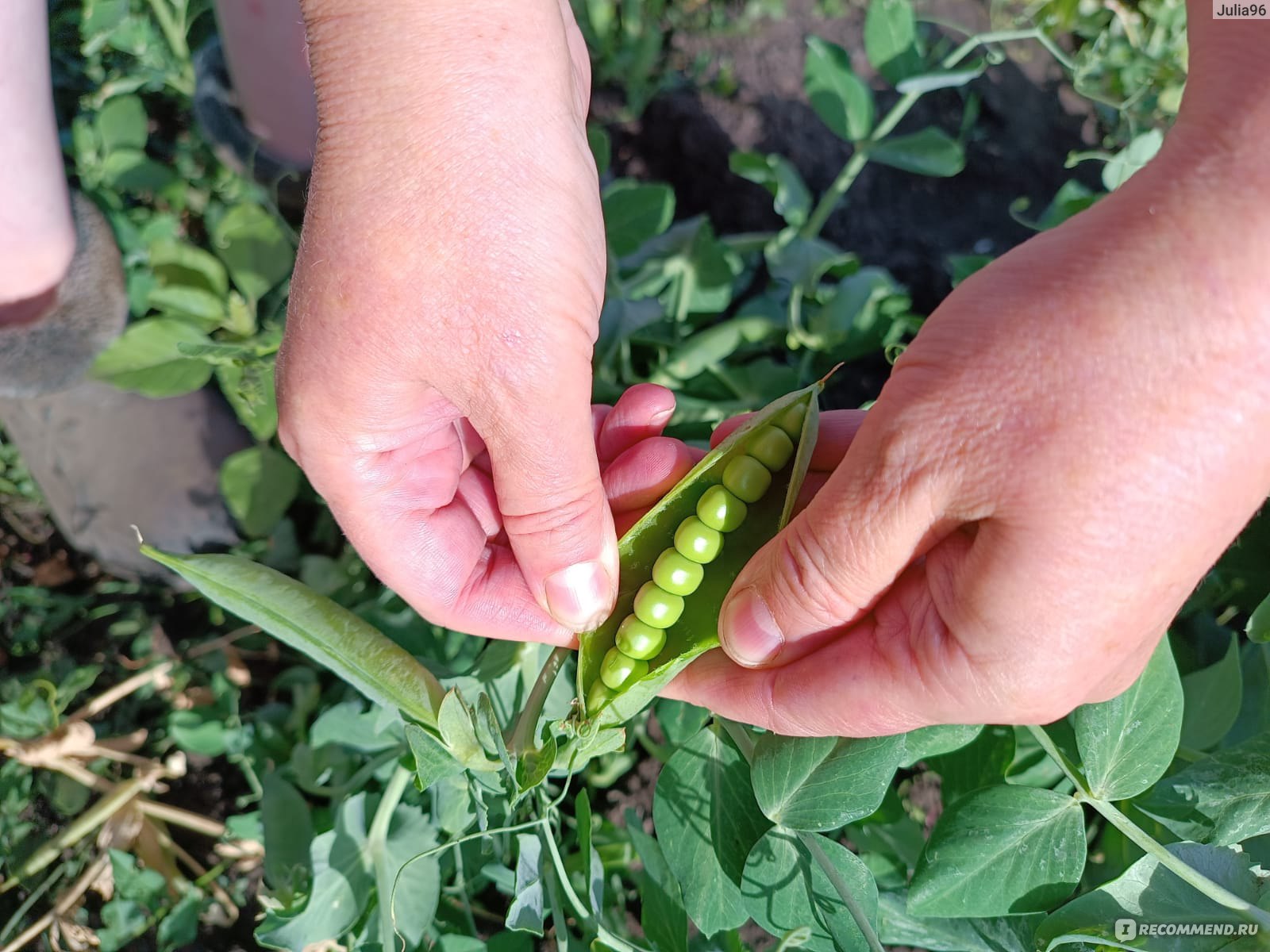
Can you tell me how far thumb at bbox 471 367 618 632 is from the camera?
50.2 inches

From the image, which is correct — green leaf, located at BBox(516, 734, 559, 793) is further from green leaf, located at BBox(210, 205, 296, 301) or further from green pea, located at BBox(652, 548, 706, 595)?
green leaf, located at BBox(210, 205, 296, 301)

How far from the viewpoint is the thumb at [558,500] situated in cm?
127

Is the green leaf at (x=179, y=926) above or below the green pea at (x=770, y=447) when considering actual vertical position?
below

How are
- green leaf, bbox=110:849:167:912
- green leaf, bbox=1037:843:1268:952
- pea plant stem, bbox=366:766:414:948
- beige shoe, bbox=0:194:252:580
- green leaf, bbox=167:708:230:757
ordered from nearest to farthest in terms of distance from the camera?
green leaf, bbox=1037:843:1268:952, pea plant stem, bbox=366:766:414:948, green leaf, bbox=110:849:167:912, green leaf, bbox=167:708:230:757, beige shoe, bbox=0:194:252:580

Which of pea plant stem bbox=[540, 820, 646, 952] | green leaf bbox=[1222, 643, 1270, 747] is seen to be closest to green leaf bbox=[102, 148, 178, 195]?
pea plant stem bbox=[540, 820, 646, 952]

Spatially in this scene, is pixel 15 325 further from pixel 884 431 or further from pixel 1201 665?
pixel 1201 665

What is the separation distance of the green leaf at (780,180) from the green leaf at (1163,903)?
1.58 metres

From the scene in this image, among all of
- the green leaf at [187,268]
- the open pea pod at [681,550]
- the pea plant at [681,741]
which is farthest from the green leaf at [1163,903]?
the green leaf at [187,268]

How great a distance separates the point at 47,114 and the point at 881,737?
89.4 inches

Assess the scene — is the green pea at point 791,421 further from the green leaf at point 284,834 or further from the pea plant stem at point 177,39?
the pea plant stem at point 177,39

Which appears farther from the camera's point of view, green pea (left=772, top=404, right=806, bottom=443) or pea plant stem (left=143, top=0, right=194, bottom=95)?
pea plant stem (left=143, top=0, right=194, bottom=95)

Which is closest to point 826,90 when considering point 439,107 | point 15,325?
point 439,107

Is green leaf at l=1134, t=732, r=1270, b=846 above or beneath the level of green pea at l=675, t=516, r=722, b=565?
beneath

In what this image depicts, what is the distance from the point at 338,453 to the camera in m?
1.42
